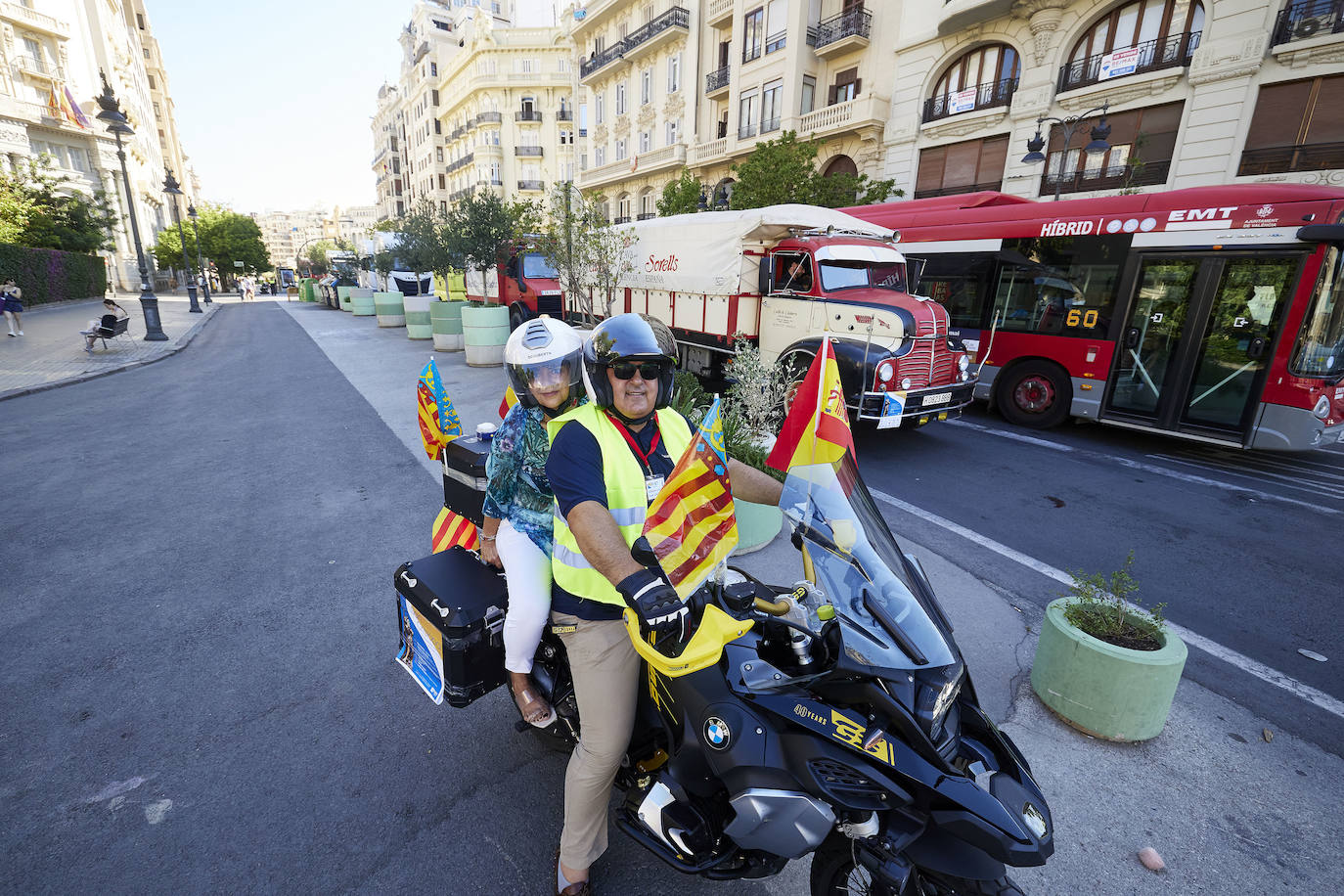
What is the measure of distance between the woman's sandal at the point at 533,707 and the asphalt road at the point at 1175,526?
3.68m

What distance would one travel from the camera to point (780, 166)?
17266mm

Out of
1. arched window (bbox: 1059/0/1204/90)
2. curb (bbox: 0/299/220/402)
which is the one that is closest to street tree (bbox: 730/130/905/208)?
arched window (bbox: 1059/0/1204/90)

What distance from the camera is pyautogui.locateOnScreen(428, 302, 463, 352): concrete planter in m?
16.0

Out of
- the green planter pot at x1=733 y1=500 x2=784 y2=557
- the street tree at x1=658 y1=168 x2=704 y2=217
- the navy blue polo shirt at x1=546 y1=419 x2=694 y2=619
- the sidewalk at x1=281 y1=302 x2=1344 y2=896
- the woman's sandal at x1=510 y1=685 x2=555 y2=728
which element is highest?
the street tree at x1=658 y1=168 x2=704 y2=217

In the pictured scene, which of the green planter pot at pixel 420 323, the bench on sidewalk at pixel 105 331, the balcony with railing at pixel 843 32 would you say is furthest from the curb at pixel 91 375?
the balcony with railing at pixel 843 32

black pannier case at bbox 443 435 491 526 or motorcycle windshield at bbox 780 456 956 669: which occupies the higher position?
motorcycle windshield at bbox 780 456 956 669

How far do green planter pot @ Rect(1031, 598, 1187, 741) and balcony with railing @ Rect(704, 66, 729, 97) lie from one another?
29.0 meters

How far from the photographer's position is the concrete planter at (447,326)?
52.5 ft

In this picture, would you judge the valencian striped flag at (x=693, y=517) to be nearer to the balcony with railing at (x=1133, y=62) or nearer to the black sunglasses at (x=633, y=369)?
the black sunglasses at (x=633, y=369)

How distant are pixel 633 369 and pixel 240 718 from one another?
9.39ft

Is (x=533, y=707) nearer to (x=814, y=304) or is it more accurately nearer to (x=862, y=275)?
(x=814, y=304)

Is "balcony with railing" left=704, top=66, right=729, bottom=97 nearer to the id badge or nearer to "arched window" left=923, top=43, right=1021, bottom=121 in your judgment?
"arched window" left=923, top=43, right=1021, bottom=121

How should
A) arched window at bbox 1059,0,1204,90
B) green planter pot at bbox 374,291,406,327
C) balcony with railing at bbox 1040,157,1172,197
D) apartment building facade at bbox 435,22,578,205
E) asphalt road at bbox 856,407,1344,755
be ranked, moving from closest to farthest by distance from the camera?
asphalt road at bbox 856,407,1344,755 → arched window at bbox 1059,0,1204,90 → balcony with railing at bbox 1040,157,1172,197 → green planter pot at bbox 374,291,406,327 → apartment building facade at bbox 435,22,578,205

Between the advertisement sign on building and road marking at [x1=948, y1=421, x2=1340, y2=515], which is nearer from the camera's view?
road marking at [x1=948, y1=421, x2=1340, y2=515]
